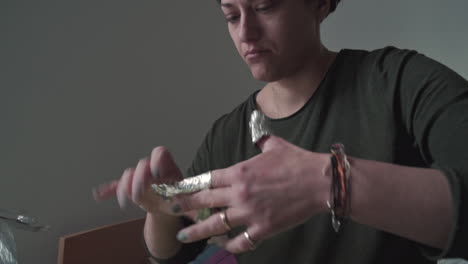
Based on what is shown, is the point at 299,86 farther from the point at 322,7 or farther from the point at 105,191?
the point at 105,191

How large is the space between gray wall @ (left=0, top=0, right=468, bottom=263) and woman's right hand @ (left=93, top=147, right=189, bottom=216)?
79cm

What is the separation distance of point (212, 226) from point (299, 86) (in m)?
0.44

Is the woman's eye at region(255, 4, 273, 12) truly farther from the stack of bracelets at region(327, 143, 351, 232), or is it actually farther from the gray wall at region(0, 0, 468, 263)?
the gray wall at region(0, 0, 468, 263)

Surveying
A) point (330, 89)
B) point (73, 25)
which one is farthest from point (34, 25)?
point (330, 89)

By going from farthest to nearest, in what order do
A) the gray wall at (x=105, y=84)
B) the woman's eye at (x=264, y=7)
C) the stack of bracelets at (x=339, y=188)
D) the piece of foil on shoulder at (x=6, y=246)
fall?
1. the gray wall at (x=105, y=84)
2. the piece of foil on shoulder at (x=6, y=246)
3. the woman's eye at (x=264, y=7)
4. the stack of bracelets at (x=339, y=188)

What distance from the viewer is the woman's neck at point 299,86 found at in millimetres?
735

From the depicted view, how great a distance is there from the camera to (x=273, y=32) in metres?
0.65

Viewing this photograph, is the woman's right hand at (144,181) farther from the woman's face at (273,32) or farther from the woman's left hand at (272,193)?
the woman's face at (273,32)

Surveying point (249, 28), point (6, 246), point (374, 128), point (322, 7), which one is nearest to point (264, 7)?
point (249, 28)

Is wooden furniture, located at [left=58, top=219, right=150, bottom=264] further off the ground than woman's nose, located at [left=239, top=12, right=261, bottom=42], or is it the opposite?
woman's nose, located at [left=239, top=12, right=261, bottom=42]

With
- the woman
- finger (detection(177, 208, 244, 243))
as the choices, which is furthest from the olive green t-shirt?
finger (detection(177, 208, 244, 243))

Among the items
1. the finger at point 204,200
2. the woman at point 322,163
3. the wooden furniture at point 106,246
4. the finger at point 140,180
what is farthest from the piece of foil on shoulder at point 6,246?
the finger at point 204,200

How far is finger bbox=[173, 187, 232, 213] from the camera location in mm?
399

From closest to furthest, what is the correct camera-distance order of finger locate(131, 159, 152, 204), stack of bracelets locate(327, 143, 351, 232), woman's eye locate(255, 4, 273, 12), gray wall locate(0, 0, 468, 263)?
stack of bracelets locate(327, 143, 351, 232) < finger locate(131, 159, 152, 204) < woman's eye locate(255, 4, 273, 12) < gray wall locate(0, 0, 468, 263)
